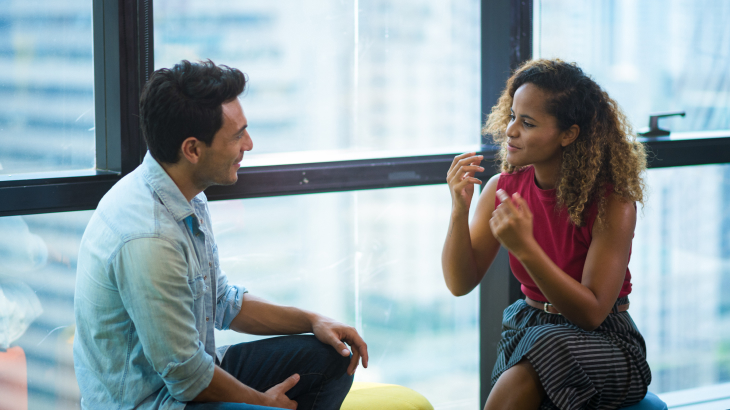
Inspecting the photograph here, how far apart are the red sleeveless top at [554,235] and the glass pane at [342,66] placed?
48 cm

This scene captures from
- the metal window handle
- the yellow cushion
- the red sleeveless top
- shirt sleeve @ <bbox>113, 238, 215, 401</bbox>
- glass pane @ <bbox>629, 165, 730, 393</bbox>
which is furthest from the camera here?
glass pane @ <bbox>629, 165, 730, 393</bbox>

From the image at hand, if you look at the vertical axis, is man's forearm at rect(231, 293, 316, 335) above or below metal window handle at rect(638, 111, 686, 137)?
below

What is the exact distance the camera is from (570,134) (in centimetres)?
175

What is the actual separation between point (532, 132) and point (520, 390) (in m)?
0.68

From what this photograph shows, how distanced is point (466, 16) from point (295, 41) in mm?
638

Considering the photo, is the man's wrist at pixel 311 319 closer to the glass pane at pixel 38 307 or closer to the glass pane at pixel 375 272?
the glass pane at pixel 375 272

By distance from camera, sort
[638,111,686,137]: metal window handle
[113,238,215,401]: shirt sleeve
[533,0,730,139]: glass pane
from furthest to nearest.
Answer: [638,111,686,137]: metal window handle < [533,0,730,139]: glass pane < [113,238,215,401]: shirt sleeve

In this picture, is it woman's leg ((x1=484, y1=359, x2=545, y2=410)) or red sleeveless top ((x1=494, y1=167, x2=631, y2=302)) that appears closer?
woman's leg ((x1=484, y1=359, x2=545, y2=410))

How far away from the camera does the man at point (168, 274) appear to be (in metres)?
1.30

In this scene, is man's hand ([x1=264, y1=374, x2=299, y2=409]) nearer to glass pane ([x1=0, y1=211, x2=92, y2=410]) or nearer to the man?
the man

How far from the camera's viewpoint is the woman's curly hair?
67.4 inches

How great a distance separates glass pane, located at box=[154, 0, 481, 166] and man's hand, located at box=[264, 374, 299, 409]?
718 millimetres

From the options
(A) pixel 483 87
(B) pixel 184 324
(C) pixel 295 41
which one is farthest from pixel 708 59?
(B) pixel 184 324

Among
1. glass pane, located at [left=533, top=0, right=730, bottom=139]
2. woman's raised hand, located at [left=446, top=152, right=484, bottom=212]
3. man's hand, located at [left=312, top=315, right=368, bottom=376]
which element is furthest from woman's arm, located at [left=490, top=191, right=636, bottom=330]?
glass pane, located at [left=533, top=0, right=730, bottom=139]
